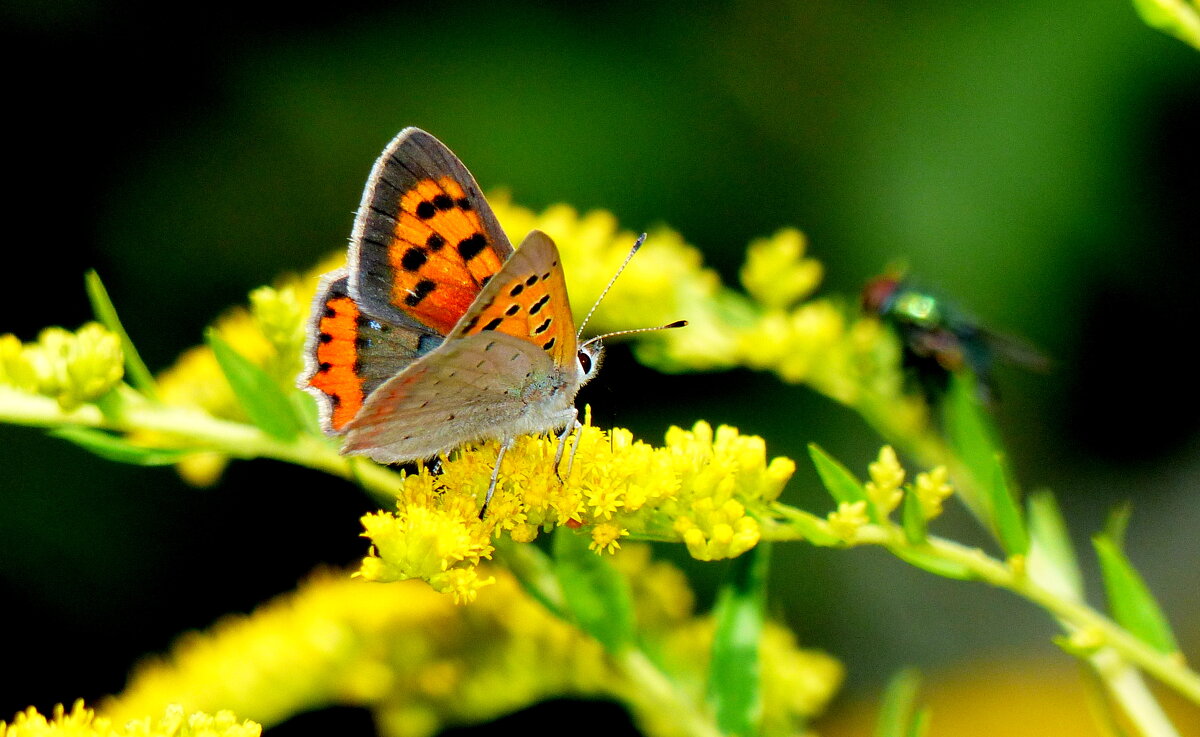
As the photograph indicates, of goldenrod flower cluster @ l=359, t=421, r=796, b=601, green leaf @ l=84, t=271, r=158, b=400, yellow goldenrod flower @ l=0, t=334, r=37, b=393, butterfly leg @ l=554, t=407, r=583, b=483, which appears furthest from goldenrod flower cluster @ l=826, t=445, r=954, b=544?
yellow goldenrod flower @ l=0, t=334, r=37, b=393

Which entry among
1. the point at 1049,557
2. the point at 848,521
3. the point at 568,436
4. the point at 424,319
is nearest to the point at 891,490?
the point at 848,521

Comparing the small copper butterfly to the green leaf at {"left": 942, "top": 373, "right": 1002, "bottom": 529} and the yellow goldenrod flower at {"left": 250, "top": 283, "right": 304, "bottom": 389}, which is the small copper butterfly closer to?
the yellow goldenrod flower at {"left": 250, "top": 283, "right": 304, "bottom": 389}

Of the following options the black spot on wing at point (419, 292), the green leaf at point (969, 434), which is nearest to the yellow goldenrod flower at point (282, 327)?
the black spot on wing at point (419, 292)

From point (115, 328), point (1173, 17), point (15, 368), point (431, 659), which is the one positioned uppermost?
point (1173, 17)

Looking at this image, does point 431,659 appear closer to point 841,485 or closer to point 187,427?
point 187,427

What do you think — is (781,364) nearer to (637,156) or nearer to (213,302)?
(637,156)

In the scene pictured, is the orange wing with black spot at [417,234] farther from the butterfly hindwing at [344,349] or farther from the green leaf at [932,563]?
the green leaf at [932,563]

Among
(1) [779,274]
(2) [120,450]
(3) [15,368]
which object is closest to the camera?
(2) [120,450]
